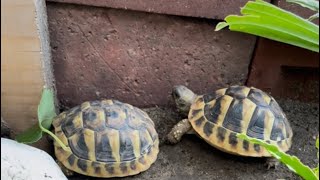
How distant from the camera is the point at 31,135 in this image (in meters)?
1.67

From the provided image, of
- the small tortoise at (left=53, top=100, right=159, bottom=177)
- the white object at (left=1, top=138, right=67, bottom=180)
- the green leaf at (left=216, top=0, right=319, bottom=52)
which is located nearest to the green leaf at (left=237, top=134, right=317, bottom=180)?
the green leaf at (left=216, top=0, right=319, bottom=52)

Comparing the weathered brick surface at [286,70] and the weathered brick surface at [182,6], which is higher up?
the weathered brick surface at [182,6]

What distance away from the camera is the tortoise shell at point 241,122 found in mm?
1733

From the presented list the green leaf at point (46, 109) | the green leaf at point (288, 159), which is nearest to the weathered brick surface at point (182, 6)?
the green leaf at point (46, 109)

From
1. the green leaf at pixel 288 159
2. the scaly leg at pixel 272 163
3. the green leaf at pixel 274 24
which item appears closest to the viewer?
the green leaf at pixel 288 159

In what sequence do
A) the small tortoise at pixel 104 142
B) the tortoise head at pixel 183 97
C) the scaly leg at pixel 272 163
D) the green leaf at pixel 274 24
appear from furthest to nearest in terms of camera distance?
the tortoise head at pixel 183 97 → the scaly leg at pixel 272 163 → the small tortoise at pixel 104 142 → the green leaf at pixel 274 24

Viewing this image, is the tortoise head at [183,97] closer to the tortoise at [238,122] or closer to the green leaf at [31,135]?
the tortoise at [238,122]

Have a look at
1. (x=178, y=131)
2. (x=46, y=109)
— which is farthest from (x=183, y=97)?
(x=46, y=109)

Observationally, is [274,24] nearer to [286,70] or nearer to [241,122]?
[241,122]

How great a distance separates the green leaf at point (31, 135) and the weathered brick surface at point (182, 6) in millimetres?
419

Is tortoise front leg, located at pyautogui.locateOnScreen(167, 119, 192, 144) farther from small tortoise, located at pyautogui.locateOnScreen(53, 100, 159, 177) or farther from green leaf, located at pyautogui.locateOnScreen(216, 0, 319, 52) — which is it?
green leaf, located at pyautogui.locateOnScreen(216, 0, 319, 52)

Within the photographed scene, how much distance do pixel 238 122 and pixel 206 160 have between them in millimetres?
167

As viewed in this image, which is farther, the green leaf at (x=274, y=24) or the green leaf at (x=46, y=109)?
the green leaf at (x=46, y=109)

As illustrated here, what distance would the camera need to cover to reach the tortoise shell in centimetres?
173
